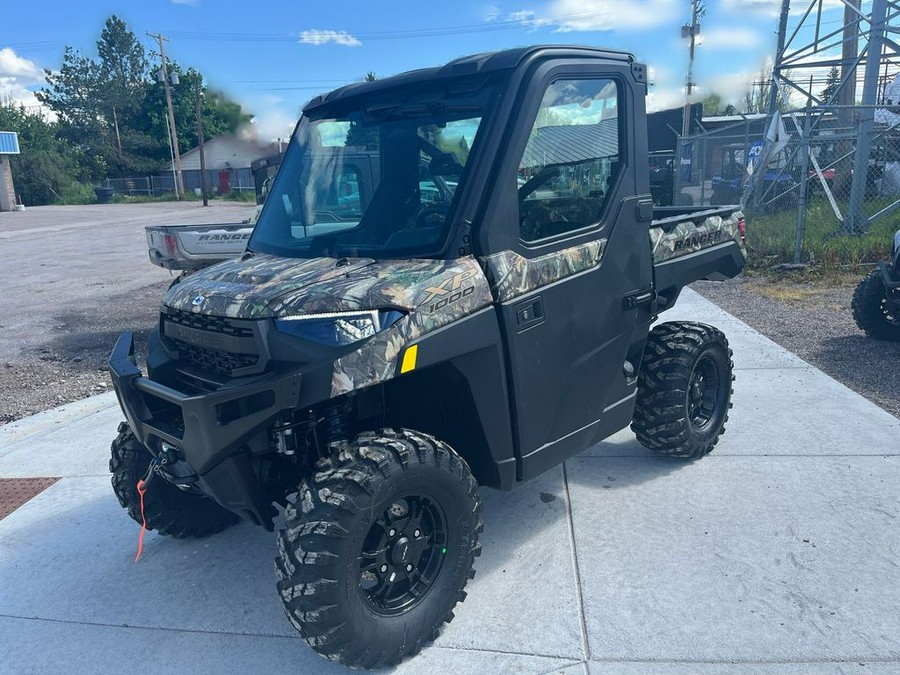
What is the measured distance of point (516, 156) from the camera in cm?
310

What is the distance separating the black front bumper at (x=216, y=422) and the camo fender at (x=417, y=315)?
8.1 inches

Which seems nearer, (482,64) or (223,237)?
(482,64)

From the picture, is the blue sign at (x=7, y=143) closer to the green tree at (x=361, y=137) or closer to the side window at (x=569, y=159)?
the green tree at (x=361, y=137)

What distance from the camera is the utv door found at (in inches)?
124

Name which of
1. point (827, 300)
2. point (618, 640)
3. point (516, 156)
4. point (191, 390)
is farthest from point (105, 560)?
point (827, 300)

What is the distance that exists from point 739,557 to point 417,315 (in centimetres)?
202

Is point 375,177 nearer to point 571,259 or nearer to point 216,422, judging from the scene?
point 571,259

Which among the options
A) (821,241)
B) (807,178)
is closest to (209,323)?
(807,178)

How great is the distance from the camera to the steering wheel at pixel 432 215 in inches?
123

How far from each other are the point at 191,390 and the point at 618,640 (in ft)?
6.85

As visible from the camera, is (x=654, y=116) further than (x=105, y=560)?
Yes

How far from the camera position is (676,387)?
168 inches

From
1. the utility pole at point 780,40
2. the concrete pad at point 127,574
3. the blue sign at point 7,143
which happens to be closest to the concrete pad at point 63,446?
the concrete pad at point 127,574

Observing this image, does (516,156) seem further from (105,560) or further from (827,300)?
(827,300)
